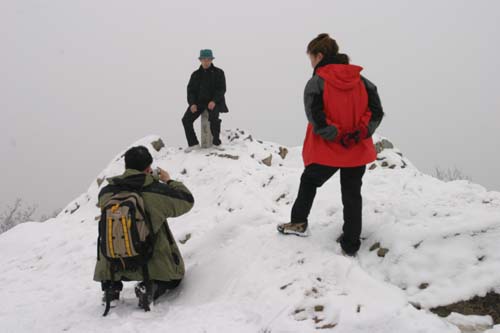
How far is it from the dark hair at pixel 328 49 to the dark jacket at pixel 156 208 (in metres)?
2.27

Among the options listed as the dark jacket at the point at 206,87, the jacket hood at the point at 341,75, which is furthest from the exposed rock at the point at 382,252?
the dark jacket at the point at 206,87

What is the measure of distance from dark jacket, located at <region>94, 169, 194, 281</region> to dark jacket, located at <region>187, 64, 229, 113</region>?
19.5 ft

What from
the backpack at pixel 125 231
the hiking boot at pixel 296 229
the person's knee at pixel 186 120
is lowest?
the hiking boot at pixel 296 229

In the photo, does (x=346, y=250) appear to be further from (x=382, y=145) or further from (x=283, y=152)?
(x=283, y=152)

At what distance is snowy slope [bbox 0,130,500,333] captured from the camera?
353 cm

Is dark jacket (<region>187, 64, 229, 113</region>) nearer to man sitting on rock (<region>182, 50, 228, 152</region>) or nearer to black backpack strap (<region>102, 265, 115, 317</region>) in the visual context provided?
man sitting on rock (<region>182, 50, 228, 152</region>)

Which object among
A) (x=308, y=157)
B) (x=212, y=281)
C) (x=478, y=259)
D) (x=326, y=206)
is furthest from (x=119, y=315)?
(x=478, y=259)

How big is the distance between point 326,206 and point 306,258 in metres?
1.40

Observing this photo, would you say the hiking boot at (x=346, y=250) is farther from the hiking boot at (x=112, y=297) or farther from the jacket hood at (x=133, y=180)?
the hiking boot at (x=112, y=297)

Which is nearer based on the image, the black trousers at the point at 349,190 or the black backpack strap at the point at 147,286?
the black backpack strap at the point at 147,286

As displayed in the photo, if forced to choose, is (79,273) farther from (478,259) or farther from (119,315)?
(478,259)

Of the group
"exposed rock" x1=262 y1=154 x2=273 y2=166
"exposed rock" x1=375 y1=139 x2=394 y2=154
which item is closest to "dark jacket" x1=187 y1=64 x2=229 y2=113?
"exposed rock" x1=262 y1=154 x2=273 y2=166

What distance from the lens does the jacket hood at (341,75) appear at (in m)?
4.08

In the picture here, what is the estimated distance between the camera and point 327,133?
4070mm
